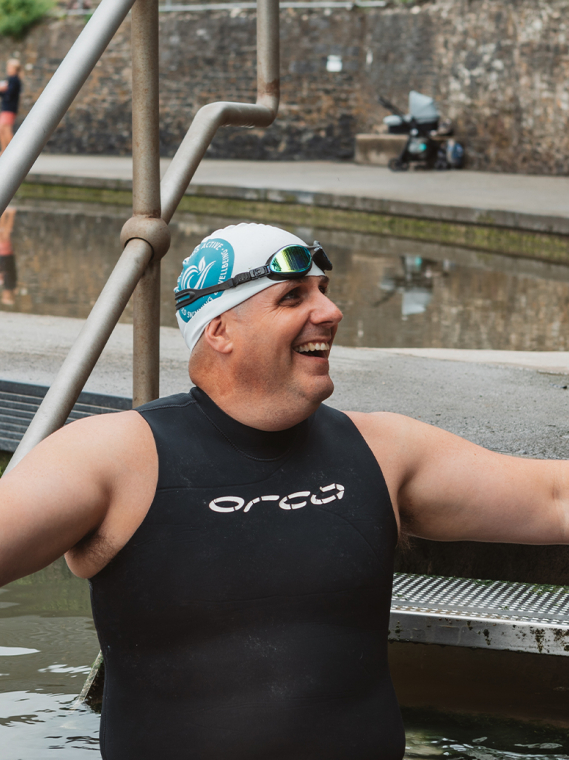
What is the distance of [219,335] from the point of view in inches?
54.1

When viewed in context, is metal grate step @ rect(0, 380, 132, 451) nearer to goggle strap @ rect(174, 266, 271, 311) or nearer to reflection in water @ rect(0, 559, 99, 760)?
reflection in water @ rect(0, 559, 99, 760)

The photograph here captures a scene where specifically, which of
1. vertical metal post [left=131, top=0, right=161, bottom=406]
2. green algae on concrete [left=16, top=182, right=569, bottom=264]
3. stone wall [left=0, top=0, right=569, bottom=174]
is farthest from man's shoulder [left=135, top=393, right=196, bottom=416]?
stone wall [left=0, top=0, right=569, bottom=174]

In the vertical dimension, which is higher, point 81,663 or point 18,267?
point 81,663

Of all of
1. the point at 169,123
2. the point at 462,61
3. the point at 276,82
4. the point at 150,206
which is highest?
the point at 276,82

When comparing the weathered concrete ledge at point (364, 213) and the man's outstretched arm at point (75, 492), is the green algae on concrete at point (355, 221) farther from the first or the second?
the man's outstretched arm at point (75, 492)

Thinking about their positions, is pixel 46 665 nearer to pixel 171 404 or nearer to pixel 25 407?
pixel 25 407

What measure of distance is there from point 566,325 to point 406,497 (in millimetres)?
5477

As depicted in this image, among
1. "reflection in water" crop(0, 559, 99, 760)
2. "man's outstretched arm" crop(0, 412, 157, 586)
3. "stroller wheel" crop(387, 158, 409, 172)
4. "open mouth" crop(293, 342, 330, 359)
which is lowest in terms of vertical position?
"stroller wheel" crop(387, 158, 409, 172)

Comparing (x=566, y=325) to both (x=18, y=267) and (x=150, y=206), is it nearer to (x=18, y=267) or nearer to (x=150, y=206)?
(x=18, y=267)

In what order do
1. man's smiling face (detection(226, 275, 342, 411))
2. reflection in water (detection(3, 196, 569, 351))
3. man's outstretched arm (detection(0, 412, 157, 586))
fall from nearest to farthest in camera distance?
man's outstretched arm (detection(0, 412, 157, 586))
man's smiling face (detection(226, 275, 342, 411))
reflection in water (detection(3, 196, 569, 351))

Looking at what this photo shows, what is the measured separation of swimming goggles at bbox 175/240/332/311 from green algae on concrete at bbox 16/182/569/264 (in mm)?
8756

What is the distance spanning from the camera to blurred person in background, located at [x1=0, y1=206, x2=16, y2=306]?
7.21 m

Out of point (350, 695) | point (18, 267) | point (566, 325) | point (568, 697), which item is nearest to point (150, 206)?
point (350, 695)

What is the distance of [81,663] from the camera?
2.29 metres
